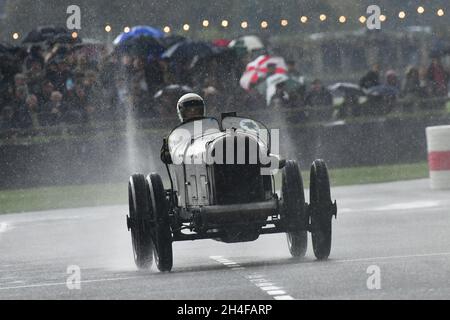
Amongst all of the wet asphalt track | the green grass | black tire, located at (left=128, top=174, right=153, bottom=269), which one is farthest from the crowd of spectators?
black tire, located at (left=128, top=174, right=153, bottom=269)

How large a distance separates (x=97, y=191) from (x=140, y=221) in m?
15.6

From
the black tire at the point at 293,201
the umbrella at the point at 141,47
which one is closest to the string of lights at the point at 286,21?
the umbrella at the point at 141,47

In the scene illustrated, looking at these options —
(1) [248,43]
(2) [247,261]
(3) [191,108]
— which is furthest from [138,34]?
(2) [247,261]

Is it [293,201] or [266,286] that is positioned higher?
[293,201]

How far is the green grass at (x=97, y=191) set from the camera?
26297mm

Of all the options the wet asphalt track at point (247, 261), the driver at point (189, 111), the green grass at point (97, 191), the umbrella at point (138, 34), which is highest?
the umbrella at point (138, 34)

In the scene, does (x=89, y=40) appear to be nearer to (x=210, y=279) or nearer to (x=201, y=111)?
(x=201, y=111)

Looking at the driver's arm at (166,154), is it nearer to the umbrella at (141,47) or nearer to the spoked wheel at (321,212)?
the spoked wheel at (321,212)

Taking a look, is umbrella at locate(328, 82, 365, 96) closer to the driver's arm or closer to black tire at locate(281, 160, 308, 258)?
the driver's arm

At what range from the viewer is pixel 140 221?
532 inches

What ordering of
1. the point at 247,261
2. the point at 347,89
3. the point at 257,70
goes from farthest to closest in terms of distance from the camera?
1. the point at 347,89
2. the point at 257,70
3. the point at 247,261

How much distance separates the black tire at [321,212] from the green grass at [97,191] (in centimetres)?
1245

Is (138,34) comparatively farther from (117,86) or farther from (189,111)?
(189,111)

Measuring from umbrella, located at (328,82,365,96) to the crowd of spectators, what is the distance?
0.65ft
